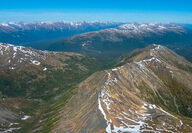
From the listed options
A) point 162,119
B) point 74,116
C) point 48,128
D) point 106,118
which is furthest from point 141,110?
point 48,128

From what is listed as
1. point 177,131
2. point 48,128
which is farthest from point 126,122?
point 48,128

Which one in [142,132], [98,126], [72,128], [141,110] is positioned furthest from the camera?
[141,110]

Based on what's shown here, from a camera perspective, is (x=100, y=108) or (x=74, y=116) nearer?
(x=100, y=108)

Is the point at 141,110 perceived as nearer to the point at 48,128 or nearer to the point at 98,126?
the point at 98,126

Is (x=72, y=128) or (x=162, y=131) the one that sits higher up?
(x=162, y=131)

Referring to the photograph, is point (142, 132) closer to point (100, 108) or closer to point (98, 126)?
point (98, 126)

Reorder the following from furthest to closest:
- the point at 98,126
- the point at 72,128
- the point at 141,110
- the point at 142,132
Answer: the point at 141,110 → the point at 72,128 → the point at 98,126 → the point at 142,132

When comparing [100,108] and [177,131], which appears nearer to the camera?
[177,131]

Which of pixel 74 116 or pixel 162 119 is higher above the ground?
pixel 162 119

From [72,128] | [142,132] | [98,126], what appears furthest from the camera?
[72,128]
